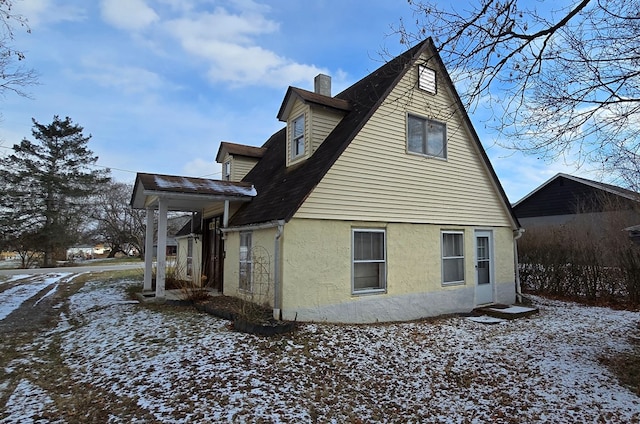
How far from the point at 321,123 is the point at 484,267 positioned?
7.11m

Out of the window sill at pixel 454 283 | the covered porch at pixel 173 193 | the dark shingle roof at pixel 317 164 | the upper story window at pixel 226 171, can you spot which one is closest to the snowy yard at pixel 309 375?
the covered porch at pixel 173 193

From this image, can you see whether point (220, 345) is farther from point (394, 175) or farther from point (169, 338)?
point (394, 175)

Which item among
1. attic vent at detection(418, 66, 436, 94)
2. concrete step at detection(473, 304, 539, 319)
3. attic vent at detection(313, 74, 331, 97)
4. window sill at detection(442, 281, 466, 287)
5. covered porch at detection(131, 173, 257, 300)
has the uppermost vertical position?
attic vent at detection(313, 74, 331, 97)

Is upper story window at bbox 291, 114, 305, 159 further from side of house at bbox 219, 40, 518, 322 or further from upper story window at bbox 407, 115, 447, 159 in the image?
upper story window at bbox 407, 115, 447, 159

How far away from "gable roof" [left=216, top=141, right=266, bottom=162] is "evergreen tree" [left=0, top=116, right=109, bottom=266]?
24.0 meters

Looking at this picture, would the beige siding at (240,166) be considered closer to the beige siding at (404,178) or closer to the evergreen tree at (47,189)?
the beige siding at (404,178)

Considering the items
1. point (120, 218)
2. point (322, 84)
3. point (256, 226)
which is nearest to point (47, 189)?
point (120, 218)

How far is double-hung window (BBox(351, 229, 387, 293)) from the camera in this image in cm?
A: 909

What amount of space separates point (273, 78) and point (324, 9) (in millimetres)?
4782

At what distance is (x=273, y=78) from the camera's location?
12.7 m

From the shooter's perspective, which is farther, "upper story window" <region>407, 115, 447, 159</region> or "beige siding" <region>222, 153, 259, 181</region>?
"beige siding" <region>222, 153, 259, 181</region>

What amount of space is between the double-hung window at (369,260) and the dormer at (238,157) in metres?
7.40

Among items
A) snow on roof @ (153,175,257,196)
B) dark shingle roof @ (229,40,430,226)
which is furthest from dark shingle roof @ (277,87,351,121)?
snow on roof @ (153,175,257,196)

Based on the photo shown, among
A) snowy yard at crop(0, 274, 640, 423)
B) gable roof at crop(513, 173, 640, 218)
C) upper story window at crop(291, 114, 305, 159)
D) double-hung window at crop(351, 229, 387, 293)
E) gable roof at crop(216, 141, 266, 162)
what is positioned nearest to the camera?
snowy yard at crop(0, 274, 640, 423)
